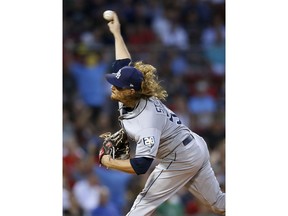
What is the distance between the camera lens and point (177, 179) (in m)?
5.62

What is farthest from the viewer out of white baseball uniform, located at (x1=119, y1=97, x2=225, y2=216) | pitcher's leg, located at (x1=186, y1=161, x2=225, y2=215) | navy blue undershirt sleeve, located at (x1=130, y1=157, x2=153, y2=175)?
pitcher's leg, located at (x1=186, y1=161, x2=225, y2=215)

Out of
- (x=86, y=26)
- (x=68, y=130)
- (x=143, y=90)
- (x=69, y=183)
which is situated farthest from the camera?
(x=86, y=26)

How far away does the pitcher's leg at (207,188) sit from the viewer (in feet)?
18.7

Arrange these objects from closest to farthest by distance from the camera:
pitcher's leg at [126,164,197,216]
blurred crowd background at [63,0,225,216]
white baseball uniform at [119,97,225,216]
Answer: white baseball uniform at [119,97,225,216] → pitcher's leg at [126,164,197,216] → blurred crowd background at [63,0,225,216]

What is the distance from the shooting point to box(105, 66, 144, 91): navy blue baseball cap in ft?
16.9

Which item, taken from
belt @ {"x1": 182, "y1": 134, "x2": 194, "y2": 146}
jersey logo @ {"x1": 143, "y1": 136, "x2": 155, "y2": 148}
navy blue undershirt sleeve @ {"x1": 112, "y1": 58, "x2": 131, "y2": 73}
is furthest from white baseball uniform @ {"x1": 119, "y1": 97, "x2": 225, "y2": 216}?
navy blue undershirt sleeve @ {"x1": 112, "y1": 58, "x2": 131, "y2": 73}

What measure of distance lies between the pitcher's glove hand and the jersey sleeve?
1.24ft

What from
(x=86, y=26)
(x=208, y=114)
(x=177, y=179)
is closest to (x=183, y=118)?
(x=208, y=114)

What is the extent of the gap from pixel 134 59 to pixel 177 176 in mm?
5364

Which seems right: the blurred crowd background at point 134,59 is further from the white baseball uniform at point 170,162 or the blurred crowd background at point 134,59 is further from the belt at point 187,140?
the belt at point 187,140

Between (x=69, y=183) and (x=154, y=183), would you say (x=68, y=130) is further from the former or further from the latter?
(x=154, y=183)

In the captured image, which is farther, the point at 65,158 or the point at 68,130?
the point at 68,130

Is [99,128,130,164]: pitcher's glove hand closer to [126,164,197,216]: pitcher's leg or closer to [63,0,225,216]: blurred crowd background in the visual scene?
[126,164,197,216]: pitcher's leg

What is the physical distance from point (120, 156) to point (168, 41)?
6.91m
